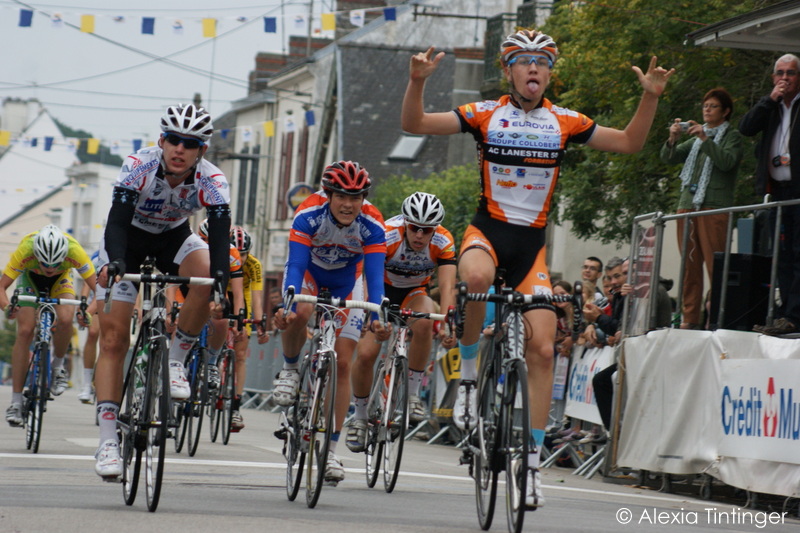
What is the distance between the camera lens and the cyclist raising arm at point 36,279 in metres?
13.4

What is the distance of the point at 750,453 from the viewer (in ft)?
35.6

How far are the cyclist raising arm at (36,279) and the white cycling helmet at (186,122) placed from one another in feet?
17.0

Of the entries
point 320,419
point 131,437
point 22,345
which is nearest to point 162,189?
point 131,437

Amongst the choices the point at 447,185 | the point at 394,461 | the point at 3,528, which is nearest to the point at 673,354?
the point at 394,461

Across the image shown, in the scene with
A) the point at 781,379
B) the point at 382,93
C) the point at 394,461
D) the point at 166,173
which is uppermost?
the point at 382,93

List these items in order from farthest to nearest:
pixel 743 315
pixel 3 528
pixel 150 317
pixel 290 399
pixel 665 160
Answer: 1. pixel 665 160
2. pixel 743 315
3. pixel 290 399
4. pixel 150 317
5. pixel 3 528

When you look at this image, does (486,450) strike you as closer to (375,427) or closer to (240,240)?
(375,427)

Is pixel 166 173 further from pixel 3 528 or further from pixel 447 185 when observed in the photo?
pixel 447 185

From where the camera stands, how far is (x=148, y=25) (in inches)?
1087

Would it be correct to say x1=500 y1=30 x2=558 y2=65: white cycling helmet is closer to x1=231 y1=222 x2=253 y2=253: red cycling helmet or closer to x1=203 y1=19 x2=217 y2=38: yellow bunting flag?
x1=231 y1=222 x2=253 y2=253: red cycling helmet

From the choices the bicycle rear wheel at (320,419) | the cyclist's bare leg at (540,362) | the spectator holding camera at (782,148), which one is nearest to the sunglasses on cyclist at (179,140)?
the bicycle rear wheel at (320,419)

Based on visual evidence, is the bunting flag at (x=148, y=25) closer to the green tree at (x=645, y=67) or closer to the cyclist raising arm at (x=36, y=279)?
the green tree at (x=645, y=67)

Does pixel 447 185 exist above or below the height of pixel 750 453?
above

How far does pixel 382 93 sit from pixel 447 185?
11.9m
